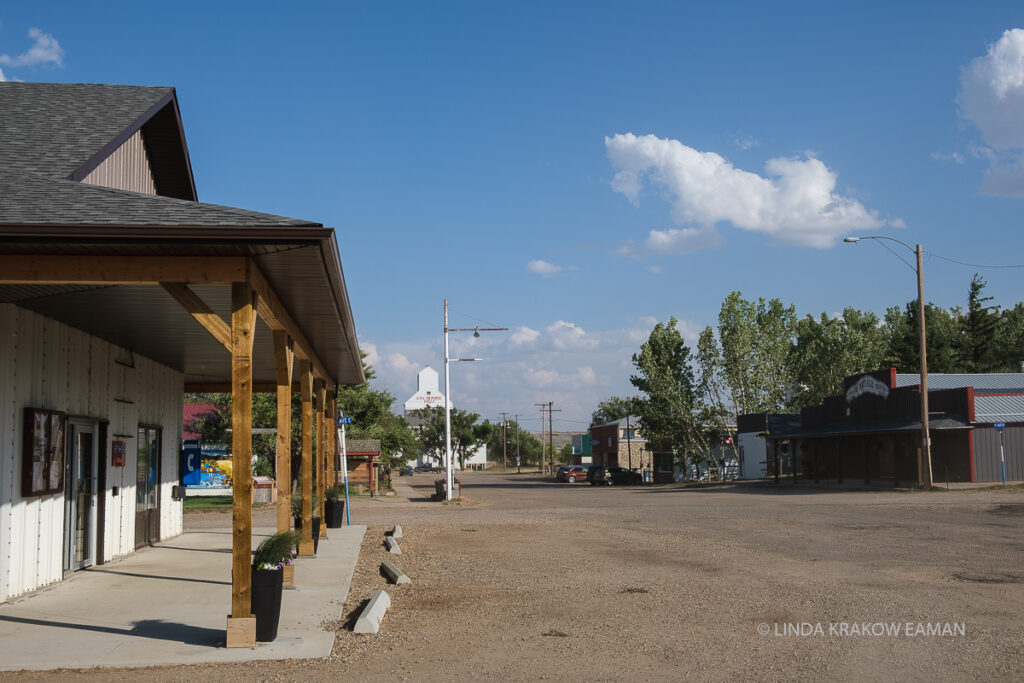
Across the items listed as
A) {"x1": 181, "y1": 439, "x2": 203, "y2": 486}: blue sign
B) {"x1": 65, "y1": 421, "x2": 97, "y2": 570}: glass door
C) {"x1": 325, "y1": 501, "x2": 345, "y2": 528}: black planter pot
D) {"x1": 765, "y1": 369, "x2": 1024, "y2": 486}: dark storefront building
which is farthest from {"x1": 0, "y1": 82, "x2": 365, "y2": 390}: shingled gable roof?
{"x1": 765, "y1": 369, "x2": 1024, "y2": 486}: dark storefront building

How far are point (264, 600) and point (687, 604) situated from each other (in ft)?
16.1

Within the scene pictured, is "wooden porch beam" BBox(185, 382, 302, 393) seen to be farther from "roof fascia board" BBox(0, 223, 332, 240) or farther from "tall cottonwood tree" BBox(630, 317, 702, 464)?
"tall cottonwood tree" BBox(630, 317, 702, 464)

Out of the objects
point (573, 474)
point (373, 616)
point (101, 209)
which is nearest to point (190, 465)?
point (373, 616)

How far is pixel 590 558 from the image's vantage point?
1538 centimetres

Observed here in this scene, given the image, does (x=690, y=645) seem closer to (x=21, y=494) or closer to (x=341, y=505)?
(x=21, y=494)

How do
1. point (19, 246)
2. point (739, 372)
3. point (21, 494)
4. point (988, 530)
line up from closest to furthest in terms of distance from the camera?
point (19, 246) → point (21, 494) → point (988, 530) → point (739, 372)

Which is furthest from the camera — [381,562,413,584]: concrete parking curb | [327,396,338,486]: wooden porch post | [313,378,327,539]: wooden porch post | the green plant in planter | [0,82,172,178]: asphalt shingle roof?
[327,396,338,486]: wooden porch post

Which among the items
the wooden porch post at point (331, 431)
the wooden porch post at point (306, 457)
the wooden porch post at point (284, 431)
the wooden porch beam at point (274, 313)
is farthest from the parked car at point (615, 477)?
the wooden porch post at point (284, 431)

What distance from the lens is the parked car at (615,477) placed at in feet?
196

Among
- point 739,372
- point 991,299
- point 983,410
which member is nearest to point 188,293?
point 983,410

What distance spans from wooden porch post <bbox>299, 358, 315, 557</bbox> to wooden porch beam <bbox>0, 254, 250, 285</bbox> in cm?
640

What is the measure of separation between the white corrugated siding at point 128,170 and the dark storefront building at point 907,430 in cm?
3123

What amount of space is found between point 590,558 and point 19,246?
10471 mm

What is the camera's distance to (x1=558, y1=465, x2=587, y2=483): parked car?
66.1 meters
